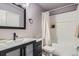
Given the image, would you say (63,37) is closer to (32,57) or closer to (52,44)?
(52,44)

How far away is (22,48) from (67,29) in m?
0.87

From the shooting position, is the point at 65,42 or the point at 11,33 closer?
the point at 11,33

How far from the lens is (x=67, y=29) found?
5.09ft

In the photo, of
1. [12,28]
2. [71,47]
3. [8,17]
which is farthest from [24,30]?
[71,47]

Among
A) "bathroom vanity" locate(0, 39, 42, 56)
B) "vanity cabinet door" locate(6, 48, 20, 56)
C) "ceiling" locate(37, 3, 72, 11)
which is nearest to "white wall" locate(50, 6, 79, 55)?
"ceiling" locate(37, 3, 72, 11)

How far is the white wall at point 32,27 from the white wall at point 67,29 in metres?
0.28

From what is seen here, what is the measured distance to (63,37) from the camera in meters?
1.60

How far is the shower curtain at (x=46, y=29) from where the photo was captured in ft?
4.88

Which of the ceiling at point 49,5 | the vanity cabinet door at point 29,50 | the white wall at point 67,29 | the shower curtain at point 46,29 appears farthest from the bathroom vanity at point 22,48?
the ceiling at point 49,5

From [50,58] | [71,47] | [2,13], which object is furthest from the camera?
[71,47]

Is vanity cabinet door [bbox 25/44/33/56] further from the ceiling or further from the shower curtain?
the ceiling

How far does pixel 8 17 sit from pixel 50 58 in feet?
3.10

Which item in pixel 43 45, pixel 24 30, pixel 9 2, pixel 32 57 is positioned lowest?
pixel 32 57

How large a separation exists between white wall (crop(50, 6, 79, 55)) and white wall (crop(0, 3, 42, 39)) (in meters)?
0.28
